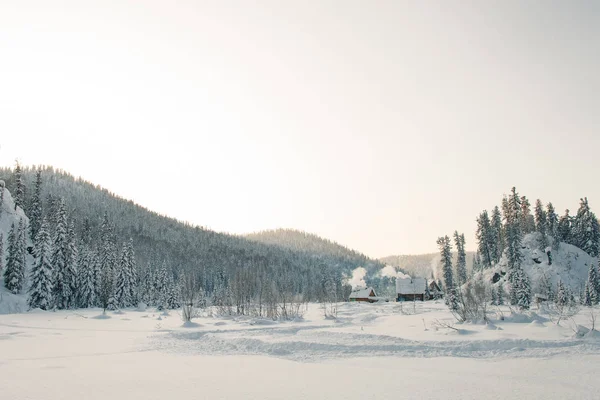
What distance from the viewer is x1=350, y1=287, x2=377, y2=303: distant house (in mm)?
98500

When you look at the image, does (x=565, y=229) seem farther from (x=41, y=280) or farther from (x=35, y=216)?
Answer: (x=35, y=216)

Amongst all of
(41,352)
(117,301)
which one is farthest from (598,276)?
(117,301)

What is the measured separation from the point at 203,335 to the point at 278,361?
12.8m

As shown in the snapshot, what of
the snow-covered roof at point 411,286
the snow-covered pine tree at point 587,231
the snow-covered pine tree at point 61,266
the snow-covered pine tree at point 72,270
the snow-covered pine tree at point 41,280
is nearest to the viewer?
the snow-covered pine tree at point 41,280

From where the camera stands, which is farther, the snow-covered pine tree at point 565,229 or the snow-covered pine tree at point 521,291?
the snow-covered pine tree at point 565,229

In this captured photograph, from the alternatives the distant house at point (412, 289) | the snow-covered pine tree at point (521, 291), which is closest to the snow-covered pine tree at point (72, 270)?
the distant house at point (412, 289)

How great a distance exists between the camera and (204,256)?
16500cm

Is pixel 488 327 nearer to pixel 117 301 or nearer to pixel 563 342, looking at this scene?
pixel 563 342

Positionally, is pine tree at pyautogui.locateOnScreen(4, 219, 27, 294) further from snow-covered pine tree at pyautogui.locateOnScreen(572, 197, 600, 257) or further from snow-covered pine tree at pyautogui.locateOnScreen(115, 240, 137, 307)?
snow-covered pine tree at pyautogui.locateOnScreen(572, 197, 600, 257)

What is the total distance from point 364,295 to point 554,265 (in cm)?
4041

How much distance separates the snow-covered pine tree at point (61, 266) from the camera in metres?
67.6

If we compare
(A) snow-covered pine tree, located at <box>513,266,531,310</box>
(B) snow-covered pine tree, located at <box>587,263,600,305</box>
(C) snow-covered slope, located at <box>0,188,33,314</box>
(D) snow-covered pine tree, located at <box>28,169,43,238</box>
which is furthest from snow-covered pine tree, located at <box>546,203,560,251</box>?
(D) snow-covered pine tree, located at <box>28,169,43,238</box>

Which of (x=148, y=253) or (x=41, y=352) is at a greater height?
(x=148, y=253)

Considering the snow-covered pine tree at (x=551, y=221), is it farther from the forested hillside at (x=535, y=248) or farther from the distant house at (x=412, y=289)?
the distant house at (x=412, y=289)
